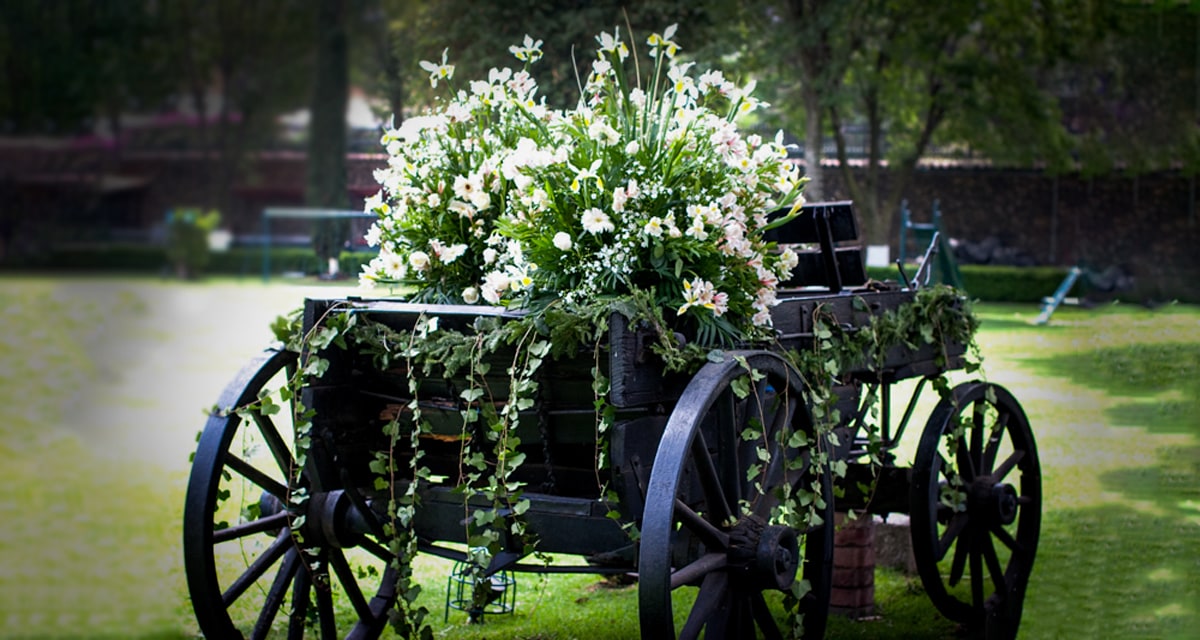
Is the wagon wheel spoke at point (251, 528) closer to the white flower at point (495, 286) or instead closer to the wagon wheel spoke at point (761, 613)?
the white flower at point (495, 286)

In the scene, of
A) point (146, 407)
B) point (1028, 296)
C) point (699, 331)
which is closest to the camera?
point (146, 407)

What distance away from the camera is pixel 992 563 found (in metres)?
4.58

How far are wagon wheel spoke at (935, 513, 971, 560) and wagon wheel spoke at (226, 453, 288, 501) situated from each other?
7.33ft

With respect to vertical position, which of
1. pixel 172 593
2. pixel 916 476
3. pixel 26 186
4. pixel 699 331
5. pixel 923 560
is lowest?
pixel 172 593

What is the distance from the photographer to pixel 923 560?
4199 mm

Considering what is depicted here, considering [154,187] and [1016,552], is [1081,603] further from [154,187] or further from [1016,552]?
[154,187]

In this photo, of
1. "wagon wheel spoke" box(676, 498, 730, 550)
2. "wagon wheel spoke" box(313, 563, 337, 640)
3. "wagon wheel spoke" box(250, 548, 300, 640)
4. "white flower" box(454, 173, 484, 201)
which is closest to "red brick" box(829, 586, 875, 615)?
"wagon wheel spoke" box(676, 498, 730, 550)

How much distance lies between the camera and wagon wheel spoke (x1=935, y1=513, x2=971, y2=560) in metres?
4.20

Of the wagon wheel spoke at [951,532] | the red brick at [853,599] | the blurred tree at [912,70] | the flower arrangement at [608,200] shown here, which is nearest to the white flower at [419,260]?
the flower arrangement at [608,200]

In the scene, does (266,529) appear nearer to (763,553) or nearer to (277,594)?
(277,594)

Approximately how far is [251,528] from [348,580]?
44 cm

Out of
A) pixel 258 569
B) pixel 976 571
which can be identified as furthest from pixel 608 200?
pixel 976 571

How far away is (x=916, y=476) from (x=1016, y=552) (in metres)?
0.86

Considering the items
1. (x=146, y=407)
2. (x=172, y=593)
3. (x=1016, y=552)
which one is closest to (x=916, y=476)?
(x=1016, y=552)
